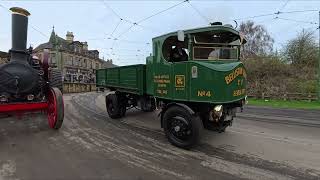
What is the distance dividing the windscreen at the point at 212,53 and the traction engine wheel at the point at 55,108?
3969 millimetres

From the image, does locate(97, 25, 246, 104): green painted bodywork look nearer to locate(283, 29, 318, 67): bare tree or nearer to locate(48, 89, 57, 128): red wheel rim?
locate(48, 89, 57, 128): red wheel rim

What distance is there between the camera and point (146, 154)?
6.25 meters

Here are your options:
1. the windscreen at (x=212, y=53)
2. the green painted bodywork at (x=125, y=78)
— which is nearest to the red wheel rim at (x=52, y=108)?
the green painted bodywork at (x=125, y=78)

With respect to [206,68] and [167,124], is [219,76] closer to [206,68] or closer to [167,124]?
[206,68]

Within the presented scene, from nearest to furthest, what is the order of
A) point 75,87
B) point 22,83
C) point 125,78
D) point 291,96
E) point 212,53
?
point 212,53 → point 22,83 → point 125,78 → point 291,96 → point 75,87

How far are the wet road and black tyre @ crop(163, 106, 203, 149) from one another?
8.4 inches

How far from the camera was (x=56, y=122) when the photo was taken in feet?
28.0

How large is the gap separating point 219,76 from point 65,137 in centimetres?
405

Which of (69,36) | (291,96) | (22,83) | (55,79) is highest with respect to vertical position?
(69,36)

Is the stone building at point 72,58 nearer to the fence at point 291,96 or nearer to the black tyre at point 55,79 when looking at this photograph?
the fence at point 291,96

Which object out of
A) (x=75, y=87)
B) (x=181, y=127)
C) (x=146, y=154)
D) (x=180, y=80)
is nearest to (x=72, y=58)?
(x=75, y=87)

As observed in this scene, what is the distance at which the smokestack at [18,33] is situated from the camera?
8250 mm

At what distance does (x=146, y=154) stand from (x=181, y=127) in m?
1.03

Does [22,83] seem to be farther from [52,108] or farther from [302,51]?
[302,51]
